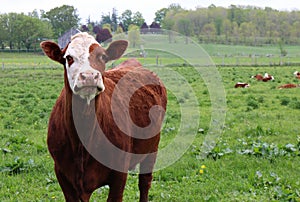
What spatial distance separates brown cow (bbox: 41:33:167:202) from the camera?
349cm

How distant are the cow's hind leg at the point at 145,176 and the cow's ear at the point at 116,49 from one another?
6.62 ft

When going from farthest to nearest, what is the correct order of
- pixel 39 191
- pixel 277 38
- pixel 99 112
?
pixel 277 38 < pixel 39 191 < pixel 99 112

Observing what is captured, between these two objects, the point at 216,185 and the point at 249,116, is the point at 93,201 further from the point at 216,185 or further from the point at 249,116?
the point at 249,116

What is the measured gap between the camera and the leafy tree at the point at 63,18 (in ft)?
55.5

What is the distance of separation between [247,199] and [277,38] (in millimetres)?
67625

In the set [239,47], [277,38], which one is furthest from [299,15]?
[239,47]

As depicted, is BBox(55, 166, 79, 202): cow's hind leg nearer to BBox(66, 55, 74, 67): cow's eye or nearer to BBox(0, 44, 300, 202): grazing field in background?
BBox(66, 55, 74, 67): cow's eye

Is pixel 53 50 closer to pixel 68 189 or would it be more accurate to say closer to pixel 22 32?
pixel 68 189

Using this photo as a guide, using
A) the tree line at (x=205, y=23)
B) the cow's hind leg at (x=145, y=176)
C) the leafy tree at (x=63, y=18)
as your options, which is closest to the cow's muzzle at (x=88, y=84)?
the cow's hind leg at (x=145, y=176)

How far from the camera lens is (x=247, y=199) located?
5.46 meters

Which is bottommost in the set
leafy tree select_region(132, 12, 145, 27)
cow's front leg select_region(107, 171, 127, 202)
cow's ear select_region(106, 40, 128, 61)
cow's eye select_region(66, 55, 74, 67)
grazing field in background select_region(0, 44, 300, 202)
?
grazing field in background select_region(0, 44, 300, 202)

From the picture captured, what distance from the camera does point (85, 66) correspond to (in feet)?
11.1

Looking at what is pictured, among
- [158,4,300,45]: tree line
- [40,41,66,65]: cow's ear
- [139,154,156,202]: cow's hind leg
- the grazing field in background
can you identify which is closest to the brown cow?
[40,41,66,65]: cow's ear

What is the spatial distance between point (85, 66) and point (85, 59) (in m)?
0.10
